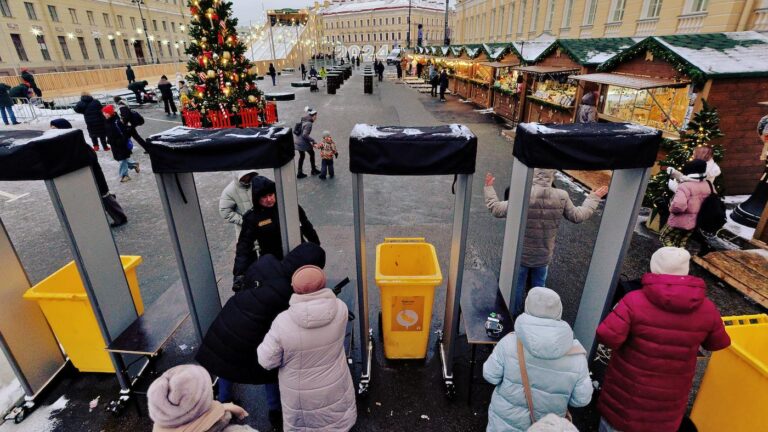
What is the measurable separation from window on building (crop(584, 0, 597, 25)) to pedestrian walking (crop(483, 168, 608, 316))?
22.1 metres

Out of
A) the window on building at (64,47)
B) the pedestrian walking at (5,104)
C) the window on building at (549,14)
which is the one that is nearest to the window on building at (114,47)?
the window on building at (64,47)

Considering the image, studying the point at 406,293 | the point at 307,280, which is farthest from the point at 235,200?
the point at 307,280

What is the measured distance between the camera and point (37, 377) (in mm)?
3752

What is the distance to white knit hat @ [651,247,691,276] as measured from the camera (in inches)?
94.7

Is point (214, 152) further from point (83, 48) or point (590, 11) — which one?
point (83, 48)

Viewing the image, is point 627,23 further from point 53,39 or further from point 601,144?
point 53,39

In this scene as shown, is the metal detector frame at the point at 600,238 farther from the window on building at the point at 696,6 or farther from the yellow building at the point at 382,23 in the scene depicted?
the yellow building at the point at 382,23

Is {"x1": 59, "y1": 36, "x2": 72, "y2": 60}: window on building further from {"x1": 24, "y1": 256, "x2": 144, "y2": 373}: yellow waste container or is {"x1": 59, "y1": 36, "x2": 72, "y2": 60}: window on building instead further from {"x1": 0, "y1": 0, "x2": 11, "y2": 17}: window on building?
{"x1": 24, "y1": 256, "x2": 144, "y2": 373}: yellow waste container

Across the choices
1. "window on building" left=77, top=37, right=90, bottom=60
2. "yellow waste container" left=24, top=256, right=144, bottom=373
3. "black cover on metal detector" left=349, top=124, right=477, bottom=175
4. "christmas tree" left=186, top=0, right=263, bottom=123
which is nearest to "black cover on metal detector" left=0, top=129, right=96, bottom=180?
"yellow waste container" left=24, top=256, right=144, bottom=373

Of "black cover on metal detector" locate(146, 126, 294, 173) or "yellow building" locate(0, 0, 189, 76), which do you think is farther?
"yellow building" locate(0, 0, 189, 76)

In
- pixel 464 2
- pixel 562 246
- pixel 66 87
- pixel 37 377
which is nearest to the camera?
pixel 37 377

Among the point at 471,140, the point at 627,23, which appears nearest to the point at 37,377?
the point at 471,140

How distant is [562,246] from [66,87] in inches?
1247

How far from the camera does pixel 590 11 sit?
69.3 feet
